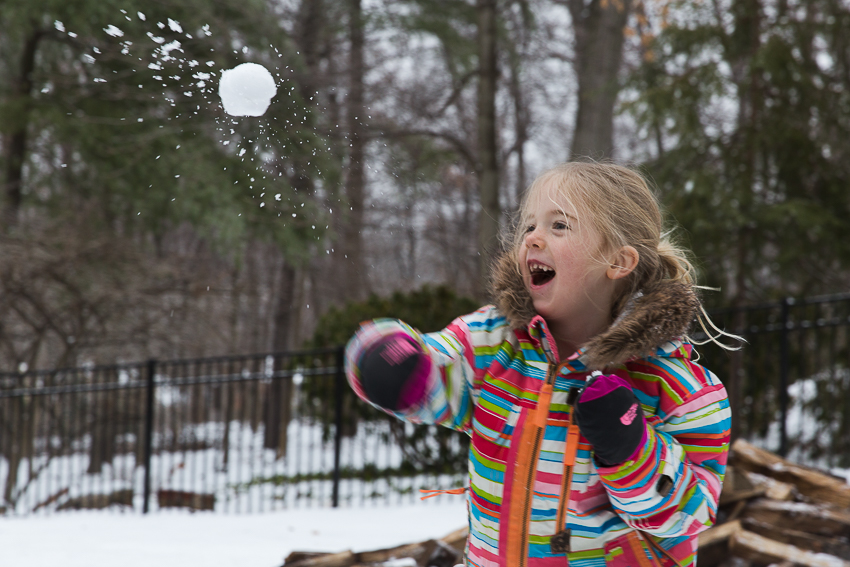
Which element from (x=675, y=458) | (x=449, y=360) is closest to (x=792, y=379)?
(x=675, y=458)

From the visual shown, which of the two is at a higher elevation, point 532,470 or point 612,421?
point 612,421

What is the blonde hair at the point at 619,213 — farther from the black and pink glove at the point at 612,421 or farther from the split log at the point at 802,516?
the split log at the point at 802,516

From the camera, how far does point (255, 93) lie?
6.39ft

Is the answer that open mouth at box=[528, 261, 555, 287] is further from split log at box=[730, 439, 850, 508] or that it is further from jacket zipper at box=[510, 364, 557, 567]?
split log at box=[730, 439, 850, 508]

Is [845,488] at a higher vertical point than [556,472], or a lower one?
lower

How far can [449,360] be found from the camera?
149 cm

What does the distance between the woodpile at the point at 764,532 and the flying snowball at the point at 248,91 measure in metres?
2.26

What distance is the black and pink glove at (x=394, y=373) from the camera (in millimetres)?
1295

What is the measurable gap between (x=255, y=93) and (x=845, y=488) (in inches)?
151

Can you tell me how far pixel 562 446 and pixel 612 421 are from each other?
0.22 meters

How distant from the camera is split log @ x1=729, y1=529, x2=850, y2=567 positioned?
126 inches

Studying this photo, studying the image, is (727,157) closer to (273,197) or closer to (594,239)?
(273,197)

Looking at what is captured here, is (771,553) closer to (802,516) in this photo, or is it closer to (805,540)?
(805,540)

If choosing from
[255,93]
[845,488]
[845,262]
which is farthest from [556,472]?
Answer: [845,262]
